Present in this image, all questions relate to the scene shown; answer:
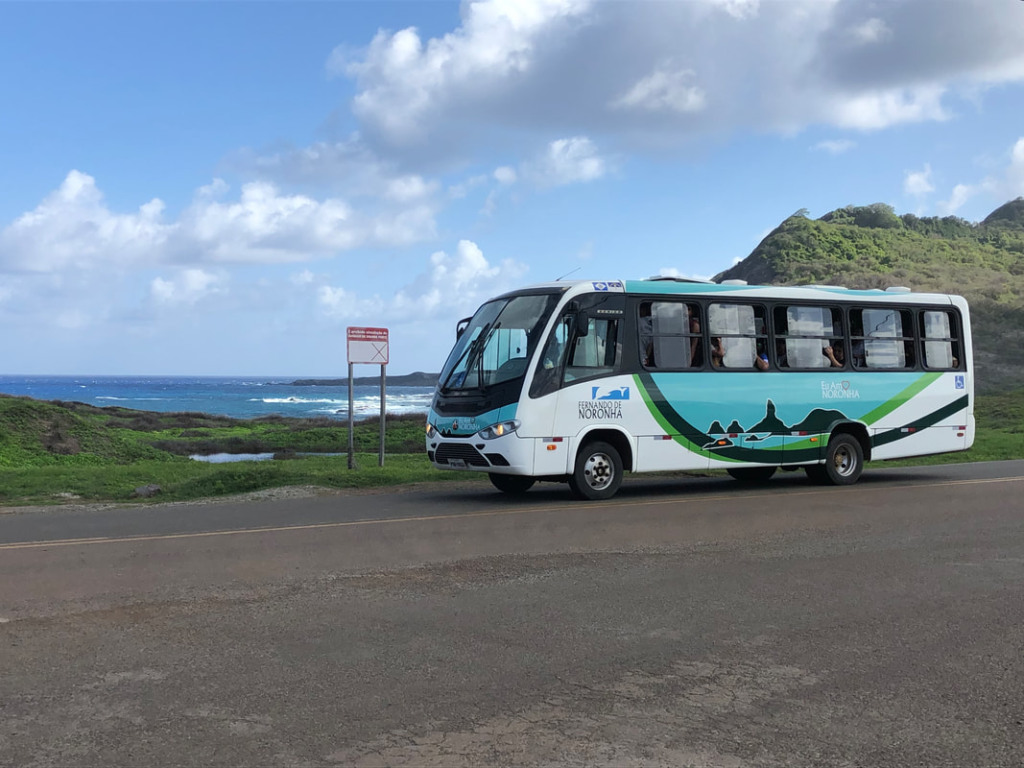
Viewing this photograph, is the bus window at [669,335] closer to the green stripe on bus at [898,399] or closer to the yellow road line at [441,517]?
the yellow road line at [441,517]

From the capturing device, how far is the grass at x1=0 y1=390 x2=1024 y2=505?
1672 centimetres

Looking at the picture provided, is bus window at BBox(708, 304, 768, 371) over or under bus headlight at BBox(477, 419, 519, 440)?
over

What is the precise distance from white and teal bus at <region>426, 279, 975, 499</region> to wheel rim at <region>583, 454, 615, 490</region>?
17 millimetres

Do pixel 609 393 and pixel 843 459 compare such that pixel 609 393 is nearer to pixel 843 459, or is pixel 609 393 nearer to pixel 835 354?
pixel 835 354

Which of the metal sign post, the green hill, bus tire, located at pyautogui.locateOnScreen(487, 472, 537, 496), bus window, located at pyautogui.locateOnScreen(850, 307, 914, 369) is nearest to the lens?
bus tire, located at pyautogui.locateOnScreen(487, 472, 537, 496)

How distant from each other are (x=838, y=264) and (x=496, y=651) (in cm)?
9534

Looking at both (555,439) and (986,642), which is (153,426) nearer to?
(555,439)

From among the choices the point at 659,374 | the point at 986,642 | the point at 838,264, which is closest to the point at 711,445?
the point at 659,374

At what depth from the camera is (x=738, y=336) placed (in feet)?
52.3

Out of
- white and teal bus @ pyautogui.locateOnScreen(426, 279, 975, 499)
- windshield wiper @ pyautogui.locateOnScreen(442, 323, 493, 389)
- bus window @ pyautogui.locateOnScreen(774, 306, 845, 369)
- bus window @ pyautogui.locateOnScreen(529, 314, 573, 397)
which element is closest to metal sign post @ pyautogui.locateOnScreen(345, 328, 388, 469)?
white and teal bus @ pyautogui.locateOnScreen(426, 279, 975, 499)

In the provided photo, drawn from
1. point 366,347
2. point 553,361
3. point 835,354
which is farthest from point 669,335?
point 366,347

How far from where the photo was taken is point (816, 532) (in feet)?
36.2

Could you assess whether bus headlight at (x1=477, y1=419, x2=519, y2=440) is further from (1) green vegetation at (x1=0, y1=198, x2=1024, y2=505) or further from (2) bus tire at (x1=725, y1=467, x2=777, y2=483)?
(2) bus tire at (x1=725, y1=467, x2=777, y2=483)

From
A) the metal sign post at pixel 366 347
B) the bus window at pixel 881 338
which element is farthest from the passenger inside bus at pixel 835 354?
the metal sign post at pixel 366 347
